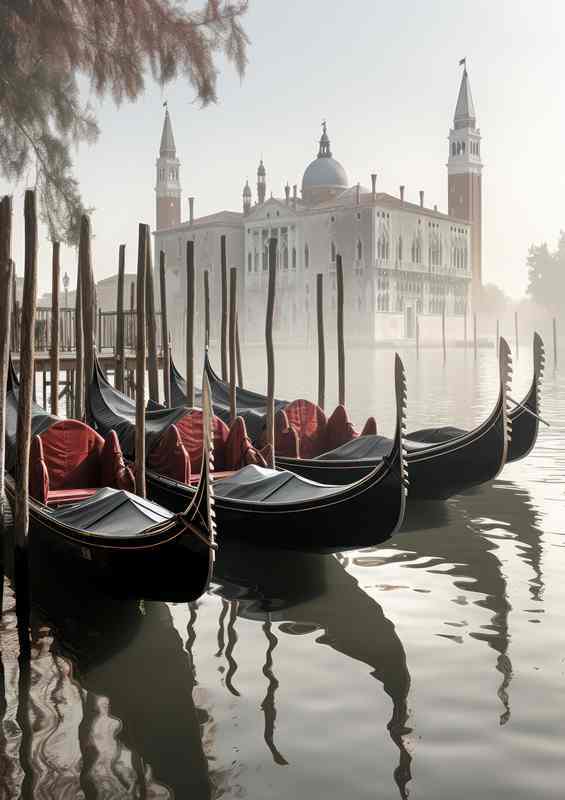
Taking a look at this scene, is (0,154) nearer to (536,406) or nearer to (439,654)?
(536,406)

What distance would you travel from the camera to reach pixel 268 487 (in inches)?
171

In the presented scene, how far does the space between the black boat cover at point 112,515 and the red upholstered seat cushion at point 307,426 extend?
2315 millimetres

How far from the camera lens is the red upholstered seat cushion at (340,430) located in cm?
602

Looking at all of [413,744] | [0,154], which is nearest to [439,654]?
[413,744]

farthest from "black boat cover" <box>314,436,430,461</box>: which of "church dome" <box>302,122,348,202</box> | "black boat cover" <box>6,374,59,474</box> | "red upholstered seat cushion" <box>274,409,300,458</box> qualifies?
"church dome" <box>302,122,348,202</box>

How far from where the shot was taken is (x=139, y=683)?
295cm

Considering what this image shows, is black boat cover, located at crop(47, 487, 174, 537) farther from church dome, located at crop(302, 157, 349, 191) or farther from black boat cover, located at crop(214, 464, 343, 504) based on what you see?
church dome, located at crop(302, 157, 349, 191)

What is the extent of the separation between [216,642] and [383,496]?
0.99 metres

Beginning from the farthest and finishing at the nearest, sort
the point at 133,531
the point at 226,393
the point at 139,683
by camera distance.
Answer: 1. the point at 226,393
2. the point at 133,531
3. the point at 139,683

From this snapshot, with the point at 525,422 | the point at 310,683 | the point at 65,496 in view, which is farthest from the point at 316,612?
the point at 525,422

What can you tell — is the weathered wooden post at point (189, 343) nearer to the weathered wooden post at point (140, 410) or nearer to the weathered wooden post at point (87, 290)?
the weathered wooden post at point (87, 290)

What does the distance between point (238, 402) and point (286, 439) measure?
1364 mm

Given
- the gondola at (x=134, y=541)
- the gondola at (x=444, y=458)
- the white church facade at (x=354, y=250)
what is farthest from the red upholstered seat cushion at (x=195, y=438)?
the white church facade at (x=354, y=250)

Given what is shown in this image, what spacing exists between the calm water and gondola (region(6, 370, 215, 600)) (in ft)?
0.64
